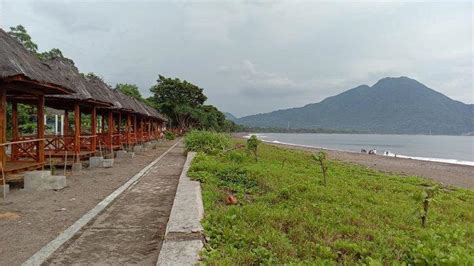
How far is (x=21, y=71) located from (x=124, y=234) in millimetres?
4404

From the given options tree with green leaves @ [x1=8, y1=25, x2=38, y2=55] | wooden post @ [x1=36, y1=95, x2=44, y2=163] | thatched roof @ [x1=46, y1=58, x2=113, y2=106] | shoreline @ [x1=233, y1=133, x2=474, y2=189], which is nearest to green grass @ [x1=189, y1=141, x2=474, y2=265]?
wooden post @ [x1=36, y1=95, x2=44, y2=163]

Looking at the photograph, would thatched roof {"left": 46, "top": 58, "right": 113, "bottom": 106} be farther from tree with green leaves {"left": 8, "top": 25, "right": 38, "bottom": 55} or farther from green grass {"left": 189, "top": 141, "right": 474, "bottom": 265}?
tree with green leaves {"left": 8, "top": 25, "right": 38, "bottom": 55}

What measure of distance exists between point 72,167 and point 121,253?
8.51 meters

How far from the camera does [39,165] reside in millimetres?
9273

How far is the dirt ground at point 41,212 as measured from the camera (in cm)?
450

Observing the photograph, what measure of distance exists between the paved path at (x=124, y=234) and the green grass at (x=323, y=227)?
74cm

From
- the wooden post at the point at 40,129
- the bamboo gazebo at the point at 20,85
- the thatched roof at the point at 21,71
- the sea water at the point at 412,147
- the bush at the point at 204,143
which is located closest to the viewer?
the thatched roof at the point at 21,71

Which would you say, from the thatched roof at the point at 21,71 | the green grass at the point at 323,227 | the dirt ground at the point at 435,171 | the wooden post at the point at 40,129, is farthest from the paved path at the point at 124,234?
the dirt ground at the point at 435,171

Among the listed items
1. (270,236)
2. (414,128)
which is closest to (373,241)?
(270,236)

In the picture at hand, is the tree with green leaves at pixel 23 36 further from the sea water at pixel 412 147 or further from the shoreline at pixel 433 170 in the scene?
the sea water at pixel 412 147

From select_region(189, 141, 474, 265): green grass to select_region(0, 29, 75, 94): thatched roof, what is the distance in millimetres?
4137

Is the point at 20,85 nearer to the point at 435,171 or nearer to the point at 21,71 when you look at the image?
the point at 21,71

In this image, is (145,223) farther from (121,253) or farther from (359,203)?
(359,203)

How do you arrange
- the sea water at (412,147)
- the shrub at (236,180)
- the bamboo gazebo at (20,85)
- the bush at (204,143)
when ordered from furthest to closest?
1. the sea water at (412,147)
2. the bush at (204,143)
3. the shrub at (236,180)
4. the bamboo gazebo at (20,85)
